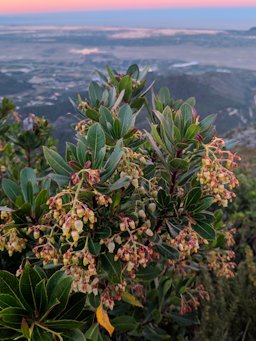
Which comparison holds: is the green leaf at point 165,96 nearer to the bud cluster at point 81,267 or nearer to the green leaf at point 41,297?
the bud cluster at point 81,267

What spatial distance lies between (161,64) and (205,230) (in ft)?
73.7

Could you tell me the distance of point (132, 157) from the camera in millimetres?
1440

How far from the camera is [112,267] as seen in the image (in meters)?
1.43

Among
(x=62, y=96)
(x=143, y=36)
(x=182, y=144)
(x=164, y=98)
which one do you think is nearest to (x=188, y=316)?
(x=164, y=98)

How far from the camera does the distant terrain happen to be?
1764 centimetres

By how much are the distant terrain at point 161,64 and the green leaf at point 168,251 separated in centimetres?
1318

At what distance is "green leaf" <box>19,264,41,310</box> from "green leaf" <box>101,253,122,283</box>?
329 mm

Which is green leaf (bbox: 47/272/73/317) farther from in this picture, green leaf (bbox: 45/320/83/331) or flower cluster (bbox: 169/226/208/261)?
flower cluster (bbox: 169/226/208/261)

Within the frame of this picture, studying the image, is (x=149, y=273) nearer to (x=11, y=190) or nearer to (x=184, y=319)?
(x=11, y=190)

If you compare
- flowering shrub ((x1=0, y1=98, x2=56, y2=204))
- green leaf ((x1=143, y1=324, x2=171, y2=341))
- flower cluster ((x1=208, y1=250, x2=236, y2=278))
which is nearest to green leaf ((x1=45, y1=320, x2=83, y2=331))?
flower cluster ((x1=208, y1=250, x2=236, y2=278))

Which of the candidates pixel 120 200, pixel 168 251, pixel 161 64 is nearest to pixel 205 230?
pixel 168 251

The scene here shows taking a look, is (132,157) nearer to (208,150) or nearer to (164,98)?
(208,150)

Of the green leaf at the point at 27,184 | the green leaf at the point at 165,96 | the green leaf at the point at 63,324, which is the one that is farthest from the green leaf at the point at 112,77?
the green leaf at the point at 63,324

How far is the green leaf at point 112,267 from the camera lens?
1.42 metres
